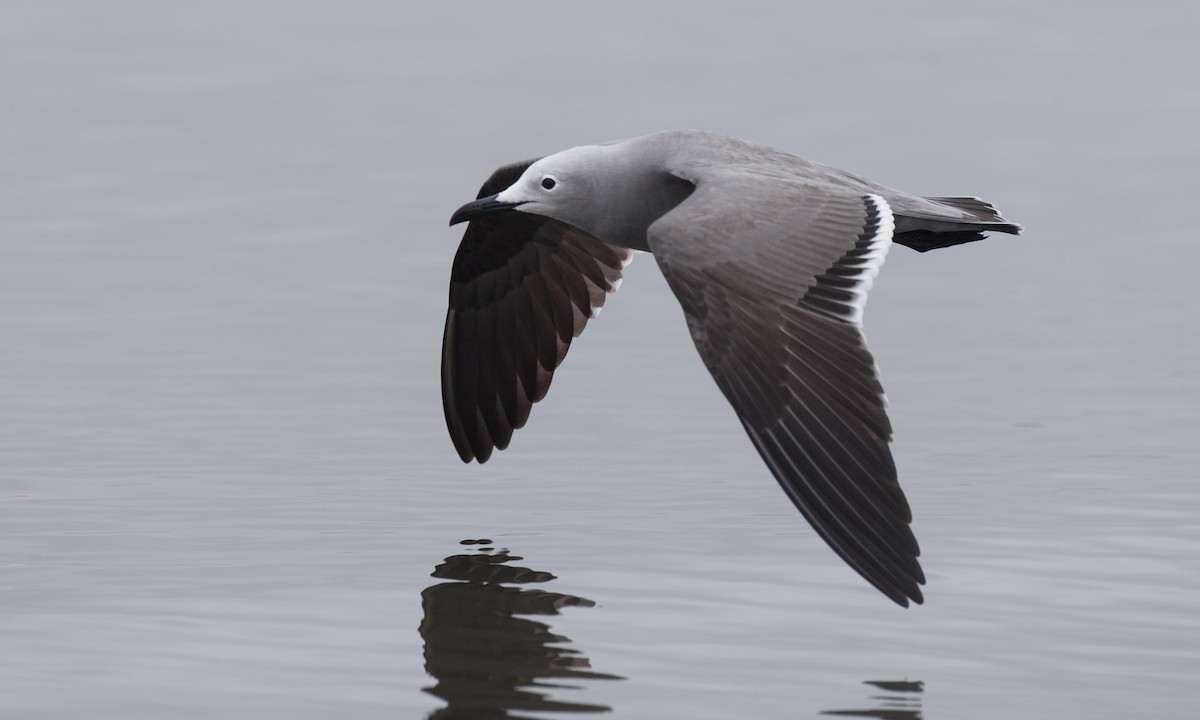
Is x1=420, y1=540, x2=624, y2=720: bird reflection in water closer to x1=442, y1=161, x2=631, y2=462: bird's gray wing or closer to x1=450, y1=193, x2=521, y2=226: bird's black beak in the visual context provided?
x1=450, y1=193, x2=521, y2=226: bird's black beak

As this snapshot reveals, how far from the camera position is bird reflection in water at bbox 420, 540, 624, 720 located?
6465 mm

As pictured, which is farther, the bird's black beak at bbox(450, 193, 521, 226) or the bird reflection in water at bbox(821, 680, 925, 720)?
the bird's black beak at bbox(450, 193, 521, 226)

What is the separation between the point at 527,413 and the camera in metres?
10.6

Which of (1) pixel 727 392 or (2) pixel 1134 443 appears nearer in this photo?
(1) pixel 727 392

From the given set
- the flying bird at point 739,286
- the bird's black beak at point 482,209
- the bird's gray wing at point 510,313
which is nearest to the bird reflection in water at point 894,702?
the flying bird at point 739,286

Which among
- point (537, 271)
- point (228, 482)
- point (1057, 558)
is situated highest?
point (537, 271)

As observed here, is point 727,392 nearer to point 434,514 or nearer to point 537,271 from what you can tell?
point 434,514

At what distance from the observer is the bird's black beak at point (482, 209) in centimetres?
966

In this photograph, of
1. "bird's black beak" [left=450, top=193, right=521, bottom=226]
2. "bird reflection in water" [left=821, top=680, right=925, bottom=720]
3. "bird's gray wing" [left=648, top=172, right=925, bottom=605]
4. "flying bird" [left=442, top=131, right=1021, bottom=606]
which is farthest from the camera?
"bird's black beak" [left=450, top=193, right=521, bottom=226]

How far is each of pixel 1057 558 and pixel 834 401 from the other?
75.3 inches

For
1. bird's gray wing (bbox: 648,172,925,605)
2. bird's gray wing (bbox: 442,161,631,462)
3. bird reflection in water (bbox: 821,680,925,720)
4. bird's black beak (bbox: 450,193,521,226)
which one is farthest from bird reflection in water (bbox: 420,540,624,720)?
bird's gray wing (bbox: 442,161,631,462)

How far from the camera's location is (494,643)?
7297 millimetres

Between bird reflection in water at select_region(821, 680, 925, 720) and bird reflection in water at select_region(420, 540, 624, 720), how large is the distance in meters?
0.82

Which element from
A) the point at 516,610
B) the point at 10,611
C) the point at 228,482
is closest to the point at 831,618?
the point at 516,610
